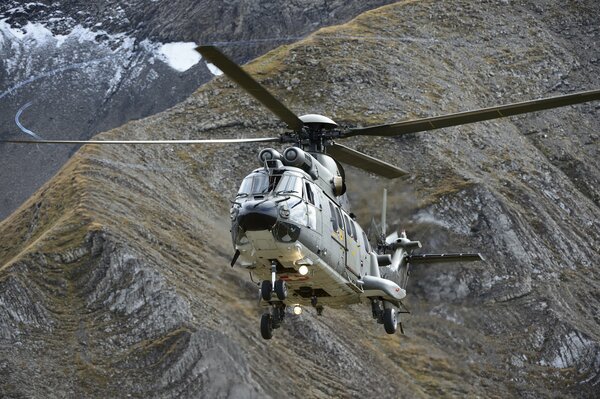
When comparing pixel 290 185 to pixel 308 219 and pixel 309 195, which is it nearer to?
pixel 309 195

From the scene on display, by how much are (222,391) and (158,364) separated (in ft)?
9.08

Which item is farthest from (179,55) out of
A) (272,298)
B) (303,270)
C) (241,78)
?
(241,78)

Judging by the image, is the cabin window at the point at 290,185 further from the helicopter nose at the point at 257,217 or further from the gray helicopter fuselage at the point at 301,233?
the helicopter nose at the point at 257,217

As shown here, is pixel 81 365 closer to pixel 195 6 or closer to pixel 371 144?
pixel 371 144

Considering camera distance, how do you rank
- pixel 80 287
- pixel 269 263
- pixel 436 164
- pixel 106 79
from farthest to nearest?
1. pixel 106 79
2. pixel 436 164
3. pixel 80 287
4. pixel 269 263

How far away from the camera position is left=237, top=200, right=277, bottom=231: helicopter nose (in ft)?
85.5

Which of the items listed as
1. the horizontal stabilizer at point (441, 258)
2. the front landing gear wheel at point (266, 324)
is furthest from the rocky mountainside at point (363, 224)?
the front landing gear wheel at point (266, 324)

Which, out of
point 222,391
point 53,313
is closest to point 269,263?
point 222,391

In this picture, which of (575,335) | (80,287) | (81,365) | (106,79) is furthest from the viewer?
(106,79)

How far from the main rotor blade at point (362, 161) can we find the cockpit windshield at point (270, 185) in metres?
4.34

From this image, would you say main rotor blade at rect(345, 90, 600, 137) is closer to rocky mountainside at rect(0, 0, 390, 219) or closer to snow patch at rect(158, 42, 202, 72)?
rocky mountainside at rect(0, 0, 390, 219)

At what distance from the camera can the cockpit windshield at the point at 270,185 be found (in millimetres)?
27062

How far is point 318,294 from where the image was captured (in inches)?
1130

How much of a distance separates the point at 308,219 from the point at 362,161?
561cm
